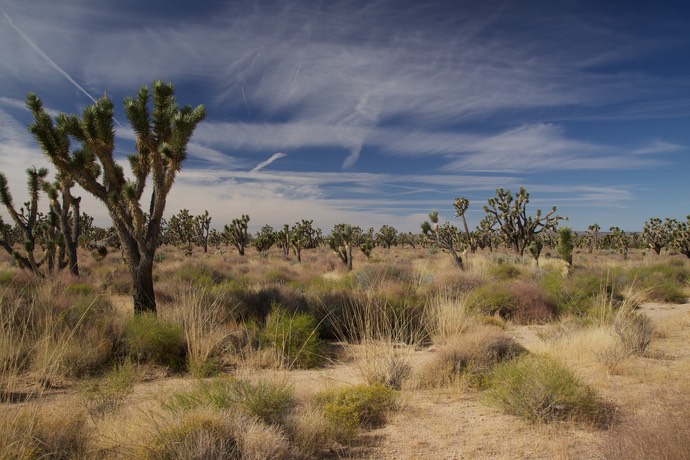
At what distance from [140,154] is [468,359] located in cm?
848

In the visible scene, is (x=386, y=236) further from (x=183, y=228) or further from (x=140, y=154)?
(x=140, y=154)

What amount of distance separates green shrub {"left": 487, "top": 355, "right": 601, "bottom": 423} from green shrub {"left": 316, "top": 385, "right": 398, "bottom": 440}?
1314 millimetres

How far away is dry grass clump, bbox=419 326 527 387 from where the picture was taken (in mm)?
6113

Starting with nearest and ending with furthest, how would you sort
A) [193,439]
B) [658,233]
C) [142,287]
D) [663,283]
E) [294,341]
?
[193,439], [294,341], [142,287], [663,283], [658,233]

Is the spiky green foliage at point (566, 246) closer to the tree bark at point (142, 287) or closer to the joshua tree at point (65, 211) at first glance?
the tree bark at point (142, 287)

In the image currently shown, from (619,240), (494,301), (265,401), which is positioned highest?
(619,240)

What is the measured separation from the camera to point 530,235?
24.7 m

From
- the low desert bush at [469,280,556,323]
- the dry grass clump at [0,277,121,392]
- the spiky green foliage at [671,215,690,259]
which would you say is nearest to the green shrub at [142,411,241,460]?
the dry grass clump at [0,277,121,392]

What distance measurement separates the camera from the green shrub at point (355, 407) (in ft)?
14.6

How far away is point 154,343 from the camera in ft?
23.6

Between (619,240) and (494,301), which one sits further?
(619,240)

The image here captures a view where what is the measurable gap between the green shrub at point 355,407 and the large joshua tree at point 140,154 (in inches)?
235

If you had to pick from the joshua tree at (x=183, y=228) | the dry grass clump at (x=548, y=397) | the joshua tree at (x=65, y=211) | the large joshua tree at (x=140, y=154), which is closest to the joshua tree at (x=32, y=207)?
the joshua tree at (x=65, y=211)

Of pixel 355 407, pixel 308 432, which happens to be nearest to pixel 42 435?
pixel 308 432
